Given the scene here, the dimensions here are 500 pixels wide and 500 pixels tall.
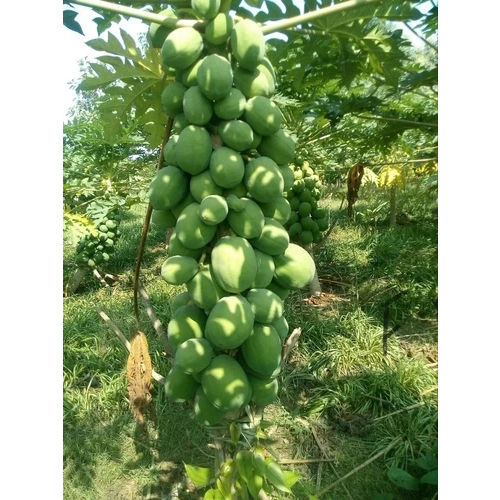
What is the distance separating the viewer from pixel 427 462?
2.41m

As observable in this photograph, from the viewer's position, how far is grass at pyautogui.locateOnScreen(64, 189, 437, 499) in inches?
102

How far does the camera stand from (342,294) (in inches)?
192

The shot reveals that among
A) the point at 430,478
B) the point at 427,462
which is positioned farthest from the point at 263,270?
the point at 427,462

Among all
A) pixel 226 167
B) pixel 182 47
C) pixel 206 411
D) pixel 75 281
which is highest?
pixel 182 47

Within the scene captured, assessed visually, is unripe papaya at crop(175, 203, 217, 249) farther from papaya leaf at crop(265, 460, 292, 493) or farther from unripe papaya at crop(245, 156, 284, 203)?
papaya leaf at crop(265, 460, 292, 493)

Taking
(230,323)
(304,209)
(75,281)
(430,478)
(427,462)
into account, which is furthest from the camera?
(75,281)

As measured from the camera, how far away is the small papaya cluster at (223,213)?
127 centimetres

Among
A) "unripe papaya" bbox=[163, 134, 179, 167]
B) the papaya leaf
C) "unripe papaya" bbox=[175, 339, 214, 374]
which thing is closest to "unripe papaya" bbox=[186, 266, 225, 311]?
"unripe papaya" bbox=[175, 339, 214, 374]

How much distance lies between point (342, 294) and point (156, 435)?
2.62 meters

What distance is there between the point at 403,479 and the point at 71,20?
2.45 meters

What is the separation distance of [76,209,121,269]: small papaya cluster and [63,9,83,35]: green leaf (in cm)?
408

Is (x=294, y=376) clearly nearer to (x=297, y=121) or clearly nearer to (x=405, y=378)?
(x=405, y=378)

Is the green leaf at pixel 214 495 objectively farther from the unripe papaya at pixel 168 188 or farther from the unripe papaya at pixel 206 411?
the unripe papaya at pixel 168 188

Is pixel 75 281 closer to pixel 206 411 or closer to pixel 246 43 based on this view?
pixel 206 411
